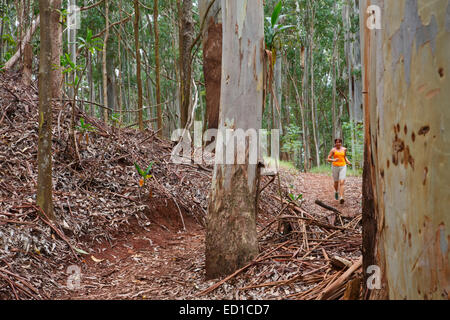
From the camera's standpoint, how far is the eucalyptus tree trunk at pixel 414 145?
128cm

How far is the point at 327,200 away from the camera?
8938 millimetres

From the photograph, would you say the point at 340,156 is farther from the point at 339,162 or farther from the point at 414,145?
the point at 414,145

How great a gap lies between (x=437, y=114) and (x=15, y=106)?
642 cm

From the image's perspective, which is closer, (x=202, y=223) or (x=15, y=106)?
(x=202, y=223)

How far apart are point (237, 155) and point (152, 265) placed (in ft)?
5.36

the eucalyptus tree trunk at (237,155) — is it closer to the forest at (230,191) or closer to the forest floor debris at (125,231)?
the forest at (230,191)

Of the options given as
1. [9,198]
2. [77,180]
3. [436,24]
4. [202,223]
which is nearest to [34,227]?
[9,198]

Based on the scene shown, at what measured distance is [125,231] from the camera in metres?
4.71

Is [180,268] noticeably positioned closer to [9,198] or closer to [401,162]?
[9,198]

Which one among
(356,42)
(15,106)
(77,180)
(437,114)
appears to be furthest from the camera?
(356,42)

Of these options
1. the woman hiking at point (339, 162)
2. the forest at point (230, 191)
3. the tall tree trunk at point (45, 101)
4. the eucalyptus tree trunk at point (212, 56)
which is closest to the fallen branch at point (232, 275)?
the forest at point (230, 191)

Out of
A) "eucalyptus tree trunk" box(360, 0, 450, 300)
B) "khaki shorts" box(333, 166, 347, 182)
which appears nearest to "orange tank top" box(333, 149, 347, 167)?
"khaki shorts" box(333, 166, 347, 182)

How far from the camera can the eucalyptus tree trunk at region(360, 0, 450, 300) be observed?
1283 mm
